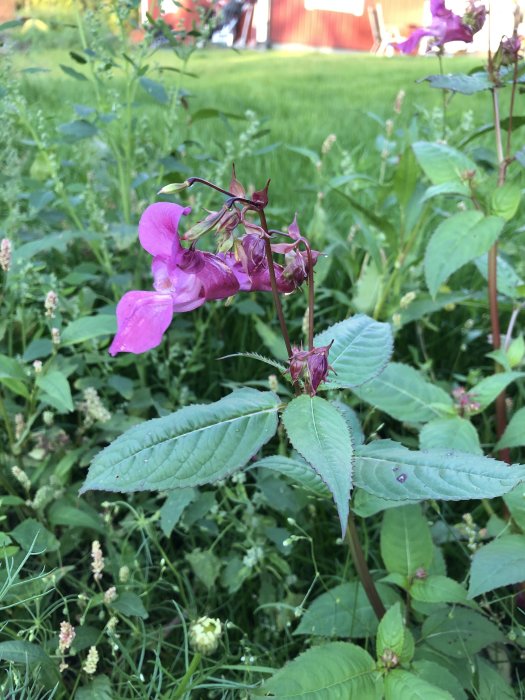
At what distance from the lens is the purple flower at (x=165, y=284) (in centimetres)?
80

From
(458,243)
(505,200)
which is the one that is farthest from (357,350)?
(505,200)

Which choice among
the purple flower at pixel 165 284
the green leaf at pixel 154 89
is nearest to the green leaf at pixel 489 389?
the purple flower at pixel 165 284

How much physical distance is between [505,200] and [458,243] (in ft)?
0.41

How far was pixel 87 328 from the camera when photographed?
1354 mm

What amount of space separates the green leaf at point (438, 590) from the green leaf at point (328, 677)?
Answer: 167mm

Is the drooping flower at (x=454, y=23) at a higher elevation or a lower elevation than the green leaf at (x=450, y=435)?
higher

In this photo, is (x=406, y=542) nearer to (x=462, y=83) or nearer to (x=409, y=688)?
(x=409, y=688)

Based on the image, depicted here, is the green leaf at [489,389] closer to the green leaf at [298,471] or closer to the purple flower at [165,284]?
the green leaf at [298,471]

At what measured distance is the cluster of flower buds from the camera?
79 cm

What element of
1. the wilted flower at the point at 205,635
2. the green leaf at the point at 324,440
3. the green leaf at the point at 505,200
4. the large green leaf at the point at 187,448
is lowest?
the wilted flower at the point at 205,635

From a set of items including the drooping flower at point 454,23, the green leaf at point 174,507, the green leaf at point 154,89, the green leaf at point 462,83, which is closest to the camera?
the green leaf at point 174,507

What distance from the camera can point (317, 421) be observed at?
82cm

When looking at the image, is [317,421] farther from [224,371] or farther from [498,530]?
[224,371]

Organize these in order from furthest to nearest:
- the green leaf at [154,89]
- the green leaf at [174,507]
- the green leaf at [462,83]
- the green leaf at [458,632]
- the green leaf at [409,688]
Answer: the green leaf at [154,89]
the green leaf at [462,83]
the green leaf at [174,507]
the green leaf at [458,632]
the green leaf at [409,688]
